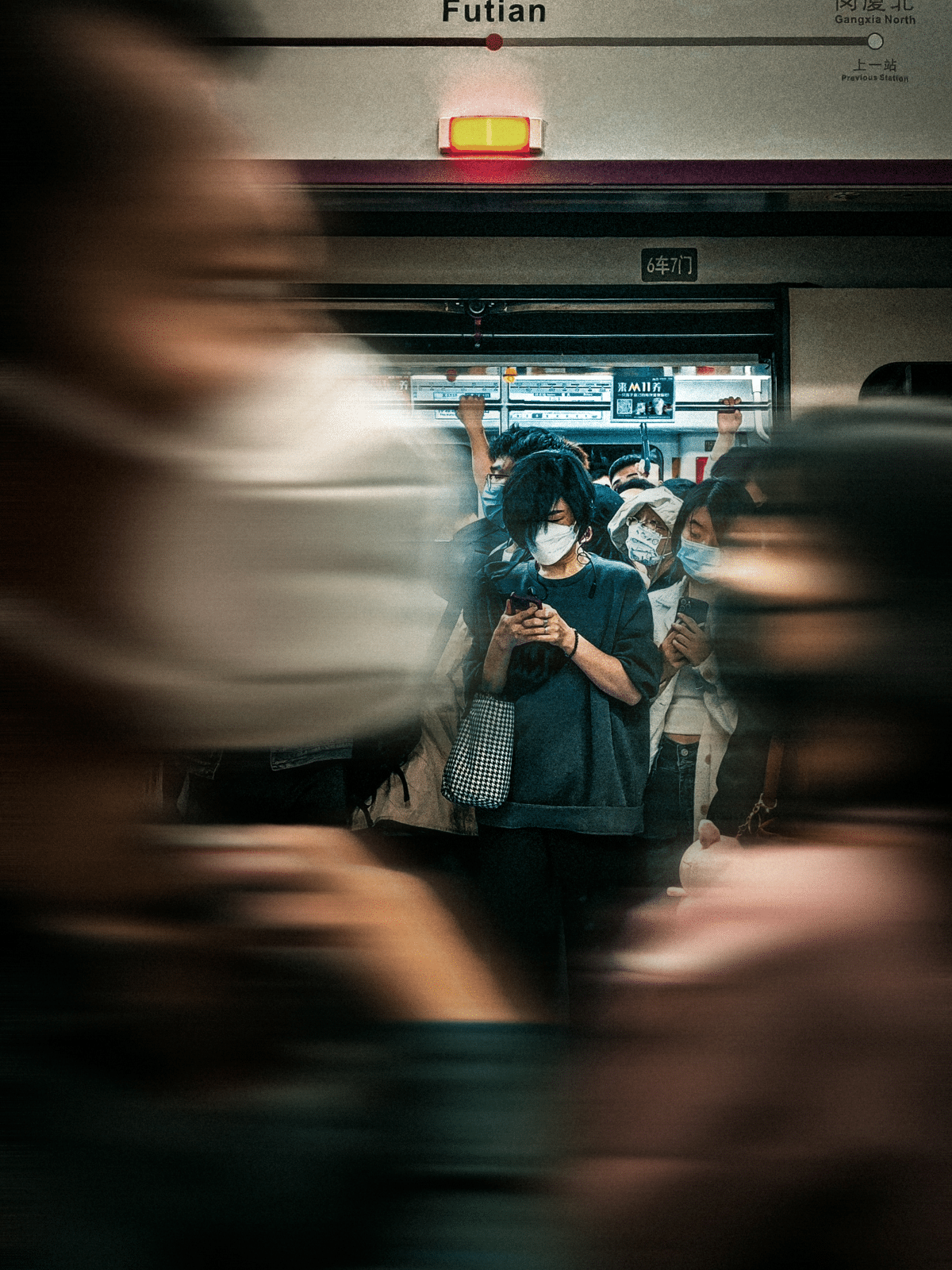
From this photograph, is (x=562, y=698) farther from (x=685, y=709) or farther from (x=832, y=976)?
(x=832, y=976)

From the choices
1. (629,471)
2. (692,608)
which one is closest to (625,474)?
(629,471)

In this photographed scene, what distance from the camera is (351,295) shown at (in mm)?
2814

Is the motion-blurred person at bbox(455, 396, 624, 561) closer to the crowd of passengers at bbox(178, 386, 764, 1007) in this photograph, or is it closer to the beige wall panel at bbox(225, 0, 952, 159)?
the crowd of passengers at bbox(178, 386, 764, 1007)

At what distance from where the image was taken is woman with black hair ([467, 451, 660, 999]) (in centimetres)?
278

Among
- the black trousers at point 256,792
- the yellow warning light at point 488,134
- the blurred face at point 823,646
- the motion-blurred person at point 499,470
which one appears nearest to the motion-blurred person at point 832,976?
the blurred face at point 823,646

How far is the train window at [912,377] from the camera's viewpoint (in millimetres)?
2676

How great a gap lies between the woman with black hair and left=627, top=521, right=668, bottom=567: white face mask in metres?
0.06

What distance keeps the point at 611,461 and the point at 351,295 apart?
0.86 m

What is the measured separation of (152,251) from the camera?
576 millimetres

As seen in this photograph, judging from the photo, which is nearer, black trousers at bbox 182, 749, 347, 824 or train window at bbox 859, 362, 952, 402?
black trousers at bbox 182, 749, 347, 824

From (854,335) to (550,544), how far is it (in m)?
0.99

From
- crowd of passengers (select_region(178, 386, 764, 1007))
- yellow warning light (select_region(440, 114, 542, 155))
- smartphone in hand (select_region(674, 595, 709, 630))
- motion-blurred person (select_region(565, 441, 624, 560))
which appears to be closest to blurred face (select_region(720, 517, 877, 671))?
yellow warning light (select_region(440, 114, 542, 155))

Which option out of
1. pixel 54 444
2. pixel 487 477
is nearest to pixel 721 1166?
pixel 54 444

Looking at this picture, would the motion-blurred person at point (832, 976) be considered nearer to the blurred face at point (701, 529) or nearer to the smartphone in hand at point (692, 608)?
the blurred face at point (701, 529)
